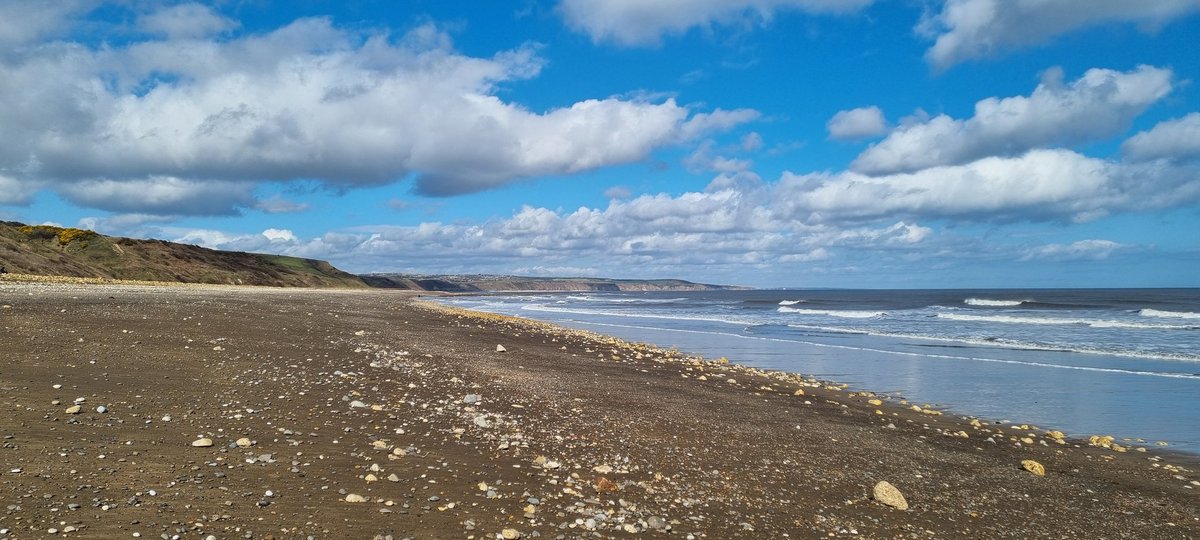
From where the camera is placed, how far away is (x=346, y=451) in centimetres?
658

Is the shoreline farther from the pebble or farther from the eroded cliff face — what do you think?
the eroded cliff face

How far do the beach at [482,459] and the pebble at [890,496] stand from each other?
0.18 feet

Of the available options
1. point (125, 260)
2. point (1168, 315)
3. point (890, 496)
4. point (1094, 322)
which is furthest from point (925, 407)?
point (125, 260)

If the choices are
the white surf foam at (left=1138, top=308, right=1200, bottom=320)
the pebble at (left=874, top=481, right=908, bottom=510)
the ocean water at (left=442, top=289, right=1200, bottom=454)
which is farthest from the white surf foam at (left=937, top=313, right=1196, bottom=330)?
the pebble at (left=874, top=481, right=908, bottom=510)

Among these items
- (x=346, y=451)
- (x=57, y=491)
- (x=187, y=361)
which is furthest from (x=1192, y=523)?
(x=187, y=361)

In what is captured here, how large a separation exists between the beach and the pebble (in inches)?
2.2

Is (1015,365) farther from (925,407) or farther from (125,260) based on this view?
(125,260)

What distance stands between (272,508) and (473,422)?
11.1ft

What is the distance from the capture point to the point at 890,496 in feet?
21.3

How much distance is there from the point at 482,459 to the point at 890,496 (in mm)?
4216

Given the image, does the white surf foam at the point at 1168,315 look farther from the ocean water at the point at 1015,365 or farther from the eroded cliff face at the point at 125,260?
the eroded cliff face at the point at 125,260

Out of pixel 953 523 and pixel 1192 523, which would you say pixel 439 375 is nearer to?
pixel 953 523

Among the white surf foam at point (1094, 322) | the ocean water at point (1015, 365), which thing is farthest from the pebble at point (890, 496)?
the white surf foam at point (1094, 322)

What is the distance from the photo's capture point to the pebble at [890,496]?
6449 millimetres
